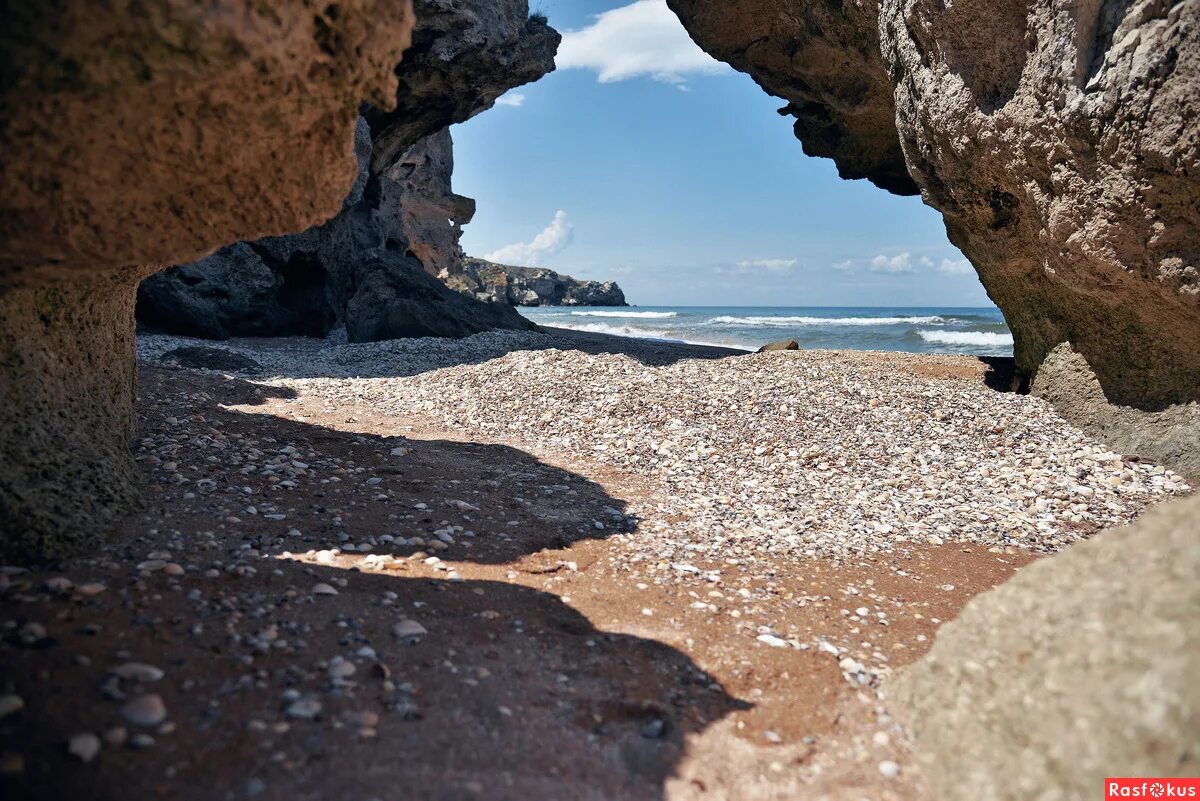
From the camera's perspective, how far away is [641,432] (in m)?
9.99

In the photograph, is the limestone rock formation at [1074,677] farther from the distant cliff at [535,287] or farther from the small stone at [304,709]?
the distant cliff at [535,287]

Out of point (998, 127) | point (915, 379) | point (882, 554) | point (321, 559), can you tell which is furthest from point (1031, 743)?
point (915, 379)

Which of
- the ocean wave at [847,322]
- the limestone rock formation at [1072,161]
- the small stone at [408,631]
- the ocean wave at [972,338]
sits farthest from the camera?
the ocean wave at [847,322]

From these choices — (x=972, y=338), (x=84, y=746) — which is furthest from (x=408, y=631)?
(x=972, y=338)

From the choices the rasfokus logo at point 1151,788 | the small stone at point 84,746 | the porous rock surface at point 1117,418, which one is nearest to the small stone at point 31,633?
the small stone at point 84,746

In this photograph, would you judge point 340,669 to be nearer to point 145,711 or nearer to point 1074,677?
point 145,711

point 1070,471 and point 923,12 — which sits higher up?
point 923,12

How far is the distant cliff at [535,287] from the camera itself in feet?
318

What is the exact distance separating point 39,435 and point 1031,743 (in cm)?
585

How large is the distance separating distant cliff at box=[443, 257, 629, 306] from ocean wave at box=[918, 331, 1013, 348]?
193ft

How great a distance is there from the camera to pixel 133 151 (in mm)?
3227

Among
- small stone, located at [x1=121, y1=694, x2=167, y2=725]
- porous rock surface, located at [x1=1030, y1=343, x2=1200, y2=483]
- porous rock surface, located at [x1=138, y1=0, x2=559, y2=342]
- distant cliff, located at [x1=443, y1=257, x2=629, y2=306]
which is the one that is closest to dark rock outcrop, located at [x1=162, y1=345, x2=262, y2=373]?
porous rock surface, located at [x1=138, y1=0, x2=559, y2=342]

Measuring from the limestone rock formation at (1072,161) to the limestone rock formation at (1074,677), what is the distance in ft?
21.9

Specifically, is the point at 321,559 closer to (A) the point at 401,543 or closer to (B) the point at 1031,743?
(A) the point at 401,543
